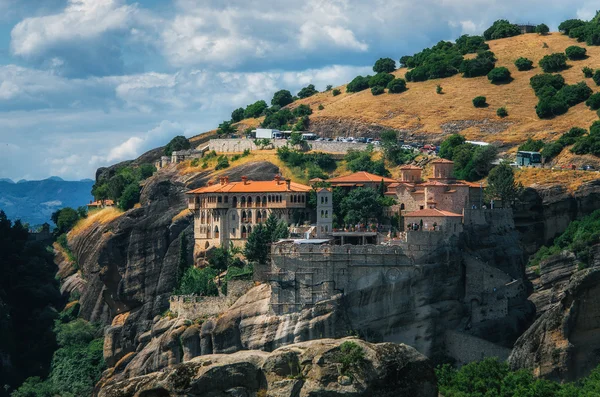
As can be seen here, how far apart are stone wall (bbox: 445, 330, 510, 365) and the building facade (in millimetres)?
19211

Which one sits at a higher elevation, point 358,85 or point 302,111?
point 358,85

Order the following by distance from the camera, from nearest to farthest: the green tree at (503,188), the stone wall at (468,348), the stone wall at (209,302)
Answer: the stone wall at (468,348) → the stone wall at (209,302) → the green tree at (503,188)

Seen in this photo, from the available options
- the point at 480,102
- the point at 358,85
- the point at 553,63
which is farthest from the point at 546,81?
the point at 358,85

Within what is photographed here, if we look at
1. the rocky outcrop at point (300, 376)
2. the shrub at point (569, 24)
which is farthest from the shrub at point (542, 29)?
the rocky outcrop at point (300, 376)

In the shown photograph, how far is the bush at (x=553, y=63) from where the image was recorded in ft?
515

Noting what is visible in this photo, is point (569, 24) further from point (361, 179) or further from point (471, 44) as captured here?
point (361, 179)

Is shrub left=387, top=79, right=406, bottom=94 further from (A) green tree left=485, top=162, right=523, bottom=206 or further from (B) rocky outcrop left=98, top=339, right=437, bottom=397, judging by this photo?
(B) rocky outcrop left=98, top=339, right=437, bottom=397

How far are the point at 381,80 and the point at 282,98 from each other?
1428cm

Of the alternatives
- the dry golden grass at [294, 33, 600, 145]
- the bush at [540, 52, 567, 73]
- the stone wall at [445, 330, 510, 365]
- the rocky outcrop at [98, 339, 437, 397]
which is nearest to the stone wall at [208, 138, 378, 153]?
A: the dry golden grass at [294, 33, 600, 145]

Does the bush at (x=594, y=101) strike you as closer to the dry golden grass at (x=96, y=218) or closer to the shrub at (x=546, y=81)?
the shrub at (x=546, y=81)

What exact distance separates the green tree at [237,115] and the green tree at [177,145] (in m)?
17.7

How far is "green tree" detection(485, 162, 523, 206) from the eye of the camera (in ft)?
370

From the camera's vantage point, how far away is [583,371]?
83.9m

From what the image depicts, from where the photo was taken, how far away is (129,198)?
13500cm
